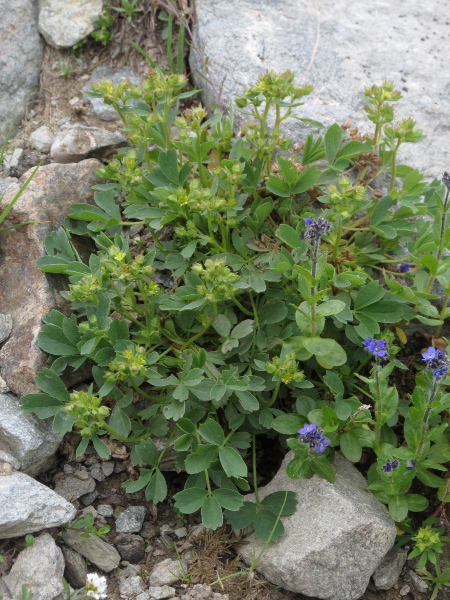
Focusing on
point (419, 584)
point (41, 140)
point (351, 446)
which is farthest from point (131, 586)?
point (41, 140)

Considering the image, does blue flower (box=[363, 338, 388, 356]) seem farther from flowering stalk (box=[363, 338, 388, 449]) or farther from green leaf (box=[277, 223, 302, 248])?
green leaf (box=[277, 223, 302, 248])

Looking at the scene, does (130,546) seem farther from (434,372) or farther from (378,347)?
(434,372)

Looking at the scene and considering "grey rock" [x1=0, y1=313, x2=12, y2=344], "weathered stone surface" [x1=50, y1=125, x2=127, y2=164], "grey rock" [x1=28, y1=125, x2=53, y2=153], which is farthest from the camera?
"grey rock" [x1=28, y1=125, x2=53, y2=153]

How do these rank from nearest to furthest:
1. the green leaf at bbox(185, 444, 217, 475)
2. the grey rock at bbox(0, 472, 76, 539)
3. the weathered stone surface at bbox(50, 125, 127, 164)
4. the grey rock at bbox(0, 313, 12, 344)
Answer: the grey rock at bbox(0, 472, 76, 539)
the green leaf at bbox(185, 444, 217, 475)
the grey rock at bbox(0, 313, 12, 344)
the weathered stone surface at bbox(50, 125, 127, 164)

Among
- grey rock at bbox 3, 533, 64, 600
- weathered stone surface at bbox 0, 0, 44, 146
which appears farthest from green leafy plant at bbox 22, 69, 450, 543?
weathered stone surface at bbox 0, 0, 44, 146

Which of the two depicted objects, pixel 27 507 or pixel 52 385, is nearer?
Result: pixel 27 507

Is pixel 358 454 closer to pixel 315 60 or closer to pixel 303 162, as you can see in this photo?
pixel 303 162

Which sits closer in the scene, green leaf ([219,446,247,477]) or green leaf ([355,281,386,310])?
green leaf ([219,446,247,477])
